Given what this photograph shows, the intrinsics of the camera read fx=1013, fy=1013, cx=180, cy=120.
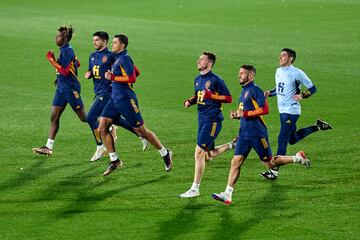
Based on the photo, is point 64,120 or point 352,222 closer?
point 352,222

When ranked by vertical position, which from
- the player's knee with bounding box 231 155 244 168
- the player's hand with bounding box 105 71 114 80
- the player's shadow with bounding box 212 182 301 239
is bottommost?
the player's shadow with bounding box 212 182 301 239

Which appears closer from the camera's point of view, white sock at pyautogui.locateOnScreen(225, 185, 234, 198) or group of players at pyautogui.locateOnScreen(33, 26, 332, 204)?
white sock at pyautogui.locateOnScreen(225, 185, 234, 198)

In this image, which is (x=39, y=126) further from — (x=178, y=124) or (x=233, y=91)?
(x=233, y=91)

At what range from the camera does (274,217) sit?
15.9 m

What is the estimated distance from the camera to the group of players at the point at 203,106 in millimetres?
17000

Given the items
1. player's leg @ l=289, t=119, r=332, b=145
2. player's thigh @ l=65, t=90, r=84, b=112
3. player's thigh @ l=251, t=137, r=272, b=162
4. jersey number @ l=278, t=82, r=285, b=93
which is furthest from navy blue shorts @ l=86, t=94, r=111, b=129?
player's thigh @ l=251, t=137, r=272, b=162

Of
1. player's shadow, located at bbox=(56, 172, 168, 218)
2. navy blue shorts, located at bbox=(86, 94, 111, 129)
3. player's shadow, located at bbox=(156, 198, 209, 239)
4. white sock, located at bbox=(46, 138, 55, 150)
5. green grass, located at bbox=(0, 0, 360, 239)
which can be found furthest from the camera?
white sock, located at bbox=(46, 138, 55, 150)

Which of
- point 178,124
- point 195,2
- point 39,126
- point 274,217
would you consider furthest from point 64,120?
point 195,2

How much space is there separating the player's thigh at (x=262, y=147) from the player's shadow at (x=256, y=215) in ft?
2.26

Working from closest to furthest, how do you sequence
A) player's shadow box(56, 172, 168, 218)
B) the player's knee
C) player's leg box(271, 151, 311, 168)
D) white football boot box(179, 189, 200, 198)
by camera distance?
player's shadow box(56, 172, 168, 218)
the player's knee
white football boot box(179, 189, 200, 198)
player's leg box(271, 151, 311, 168)

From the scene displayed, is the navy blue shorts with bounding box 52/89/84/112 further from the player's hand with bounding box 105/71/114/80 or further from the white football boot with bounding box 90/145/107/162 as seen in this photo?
the player's hand with bounding box 105/71/114/80

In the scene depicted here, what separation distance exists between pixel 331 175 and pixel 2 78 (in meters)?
14.7

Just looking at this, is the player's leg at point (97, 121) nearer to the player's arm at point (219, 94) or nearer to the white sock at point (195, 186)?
the player's arm at point (219, 94)

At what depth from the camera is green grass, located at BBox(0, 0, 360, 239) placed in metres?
15.6
